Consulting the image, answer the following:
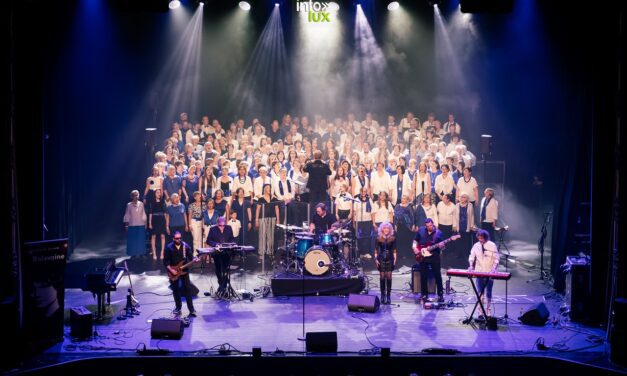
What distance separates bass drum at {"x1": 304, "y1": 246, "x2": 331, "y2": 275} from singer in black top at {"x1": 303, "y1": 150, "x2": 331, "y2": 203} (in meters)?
3.40

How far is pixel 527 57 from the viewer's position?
1927 cm

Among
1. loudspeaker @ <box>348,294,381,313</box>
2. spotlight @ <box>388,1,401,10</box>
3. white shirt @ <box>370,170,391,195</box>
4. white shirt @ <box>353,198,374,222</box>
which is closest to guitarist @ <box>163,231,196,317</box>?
loudspeaker @ <box>348,294,381,313</box>

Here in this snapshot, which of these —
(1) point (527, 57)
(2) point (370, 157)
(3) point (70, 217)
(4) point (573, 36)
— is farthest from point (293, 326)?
(1) point (527, 57)

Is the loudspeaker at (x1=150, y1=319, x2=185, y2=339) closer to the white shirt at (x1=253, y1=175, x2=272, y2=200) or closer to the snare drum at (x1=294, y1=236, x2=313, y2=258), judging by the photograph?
the snare drum at (x1=294, y1=236, x2=313, y2=258)

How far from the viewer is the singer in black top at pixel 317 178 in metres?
17.6

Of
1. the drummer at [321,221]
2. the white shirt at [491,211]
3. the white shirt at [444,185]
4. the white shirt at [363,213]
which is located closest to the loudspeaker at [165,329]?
the drummer at [321,221]

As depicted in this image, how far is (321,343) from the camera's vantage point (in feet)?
34.7

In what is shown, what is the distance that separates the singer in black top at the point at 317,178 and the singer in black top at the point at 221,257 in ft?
12.1

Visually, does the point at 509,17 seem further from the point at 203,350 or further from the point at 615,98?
the point at 203,350

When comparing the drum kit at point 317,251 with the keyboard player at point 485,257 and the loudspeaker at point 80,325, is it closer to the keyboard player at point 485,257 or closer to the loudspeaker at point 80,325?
the keyboard player at point 485,257

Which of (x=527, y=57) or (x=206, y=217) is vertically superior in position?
(x=527, y=57)

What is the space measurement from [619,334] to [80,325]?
349 inches

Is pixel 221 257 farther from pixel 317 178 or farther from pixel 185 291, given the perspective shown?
pixel 317 178

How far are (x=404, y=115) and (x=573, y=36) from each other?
6.49 metres
